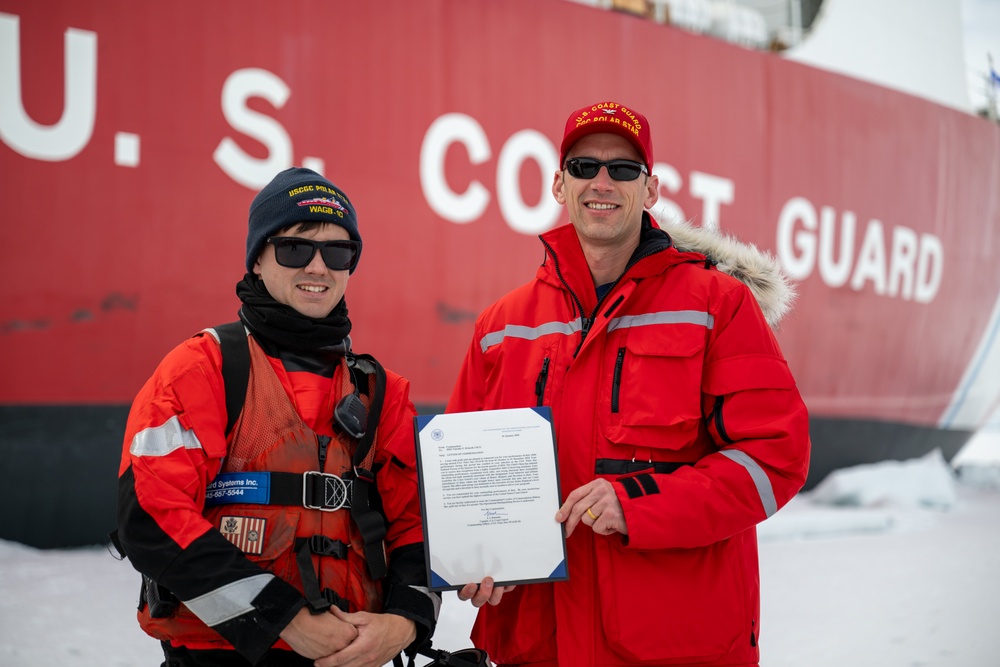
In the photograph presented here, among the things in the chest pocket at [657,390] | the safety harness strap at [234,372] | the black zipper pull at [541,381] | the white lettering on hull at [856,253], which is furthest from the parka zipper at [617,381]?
the white lettering on hull at [856,253]

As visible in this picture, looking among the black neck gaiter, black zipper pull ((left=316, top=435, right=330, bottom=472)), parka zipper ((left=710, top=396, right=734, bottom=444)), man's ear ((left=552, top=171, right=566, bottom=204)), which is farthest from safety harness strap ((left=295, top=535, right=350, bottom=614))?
man's ear ((left=552, top=171, right=566, bottom=204))

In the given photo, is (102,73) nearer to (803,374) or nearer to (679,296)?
(679,296)

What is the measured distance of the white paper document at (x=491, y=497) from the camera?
1.53m

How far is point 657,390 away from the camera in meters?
A: 1.59

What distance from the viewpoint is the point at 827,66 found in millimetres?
7043

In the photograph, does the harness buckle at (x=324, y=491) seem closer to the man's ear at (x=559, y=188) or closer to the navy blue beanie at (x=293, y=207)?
the navy blue beanie at (x=293, y=207)

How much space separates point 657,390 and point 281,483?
2.22 feet

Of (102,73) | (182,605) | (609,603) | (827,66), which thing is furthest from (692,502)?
(827,66)

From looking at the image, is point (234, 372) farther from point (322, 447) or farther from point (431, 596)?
point (431, 596)

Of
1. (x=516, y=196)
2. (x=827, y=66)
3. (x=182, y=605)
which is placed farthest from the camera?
(x=827, y=66)

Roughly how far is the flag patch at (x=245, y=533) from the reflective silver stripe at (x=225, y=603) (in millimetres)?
84

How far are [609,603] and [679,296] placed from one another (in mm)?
573

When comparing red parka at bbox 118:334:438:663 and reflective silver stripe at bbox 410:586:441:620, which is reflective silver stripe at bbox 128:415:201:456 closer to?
red parka at bbox 118:334:438:663

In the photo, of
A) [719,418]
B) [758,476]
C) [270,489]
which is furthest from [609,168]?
[270,489]
